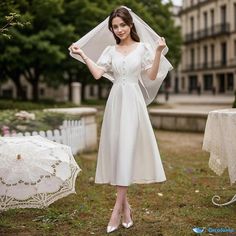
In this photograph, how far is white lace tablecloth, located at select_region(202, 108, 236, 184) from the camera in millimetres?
5414

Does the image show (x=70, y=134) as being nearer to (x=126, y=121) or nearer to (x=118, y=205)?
(x=118, y=205)

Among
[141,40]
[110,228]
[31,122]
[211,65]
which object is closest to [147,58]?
[141,40]

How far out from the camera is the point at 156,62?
→ 459 cm

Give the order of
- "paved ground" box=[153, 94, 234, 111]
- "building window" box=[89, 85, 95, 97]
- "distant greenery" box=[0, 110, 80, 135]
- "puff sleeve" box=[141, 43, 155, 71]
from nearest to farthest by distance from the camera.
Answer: "puff sleeve" box=[141, 43, 155, 71], "distant greenery" box=[0, 110, 80, 135], "paved ground" box=[153, 94, 234, 111], "building window" box=[89, 85, 95, 97]

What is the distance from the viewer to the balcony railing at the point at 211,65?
62344 millimetres

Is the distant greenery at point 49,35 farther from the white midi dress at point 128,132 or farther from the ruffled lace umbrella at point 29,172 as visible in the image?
the white midi dress at point 128,132

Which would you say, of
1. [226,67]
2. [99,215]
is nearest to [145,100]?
[99,215]

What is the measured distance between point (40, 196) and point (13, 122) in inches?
137

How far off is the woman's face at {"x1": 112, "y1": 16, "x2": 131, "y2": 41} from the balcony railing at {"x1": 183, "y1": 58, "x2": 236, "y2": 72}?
193 ft

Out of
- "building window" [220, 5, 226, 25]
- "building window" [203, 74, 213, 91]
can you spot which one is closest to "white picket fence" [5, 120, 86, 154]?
"building window" [203, 74, 213, 91]

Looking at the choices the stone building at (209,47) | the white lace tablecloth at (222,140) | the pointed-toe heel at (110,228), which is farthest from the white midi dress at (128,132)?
the stone building at (209,47)

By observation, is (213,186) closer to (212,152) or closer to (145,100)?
(212,152)

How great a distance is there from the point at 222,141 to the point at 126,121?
1.52m

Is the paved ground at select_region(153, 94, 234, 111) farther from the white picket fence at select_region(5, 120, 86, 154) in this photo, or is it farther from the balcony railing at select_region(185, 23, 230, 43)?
the balcony railing at select_region(185, 23, 230, 43)
